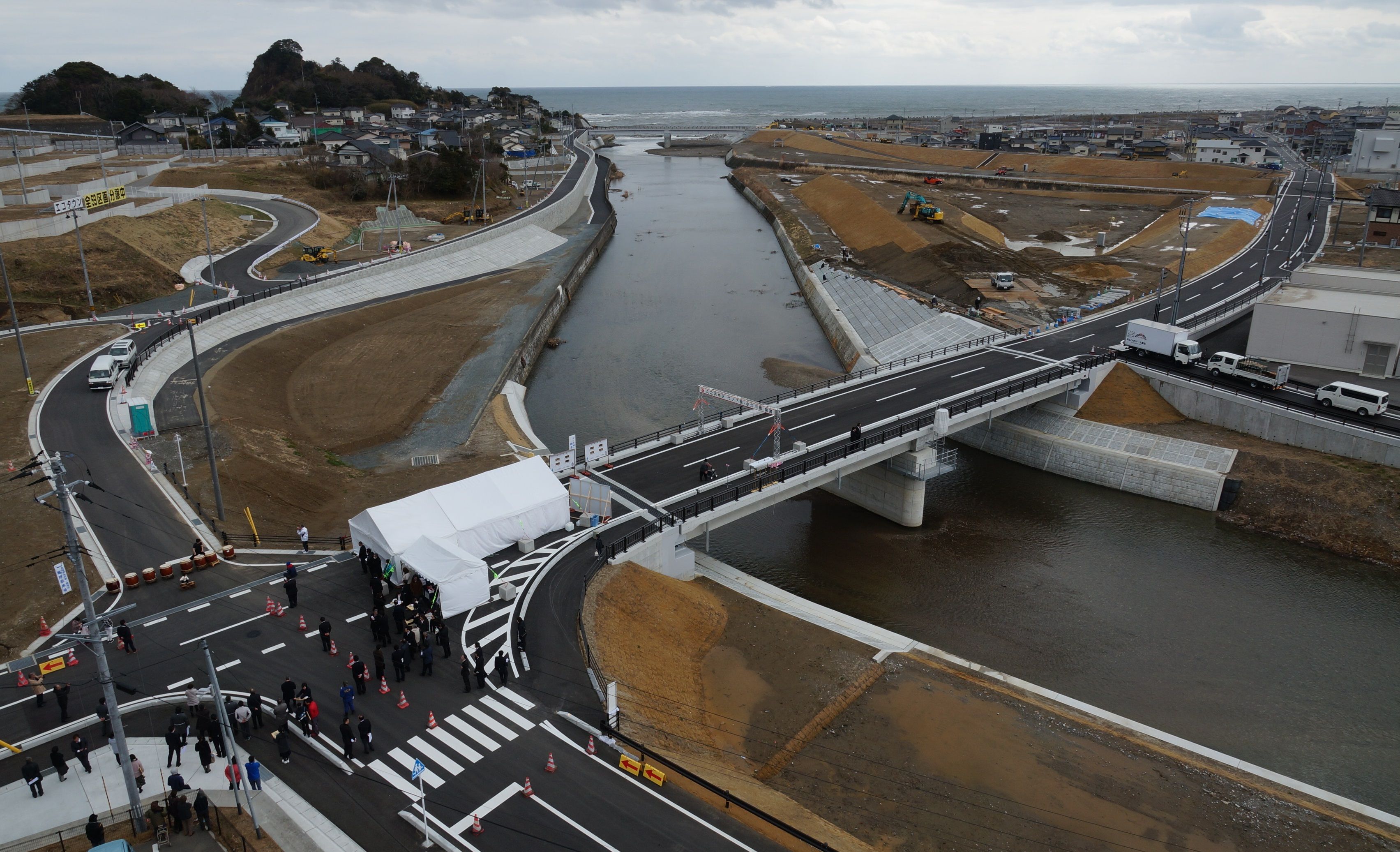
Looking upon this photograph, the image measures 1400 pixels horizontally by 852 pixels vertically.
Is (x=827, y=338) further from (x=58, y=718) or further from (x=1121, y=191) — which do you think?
(x=1121, y=191)

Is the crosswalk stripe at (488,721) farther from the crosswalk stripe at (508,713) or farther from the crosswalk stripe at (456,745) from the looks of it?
the crosswalk stripe at (456,745)

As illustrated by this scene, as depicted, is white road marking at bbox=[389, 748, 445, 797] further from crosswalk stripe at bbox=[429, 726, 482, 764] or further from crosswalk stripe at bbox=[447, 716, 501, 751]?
crosswalk stripe at bbox=[447, 716, 501, 751]

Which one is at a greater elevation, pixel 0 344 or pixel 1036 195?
pixel 1036 195

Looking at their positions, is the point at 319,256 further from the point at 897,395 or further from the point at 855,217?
the point at 855,217

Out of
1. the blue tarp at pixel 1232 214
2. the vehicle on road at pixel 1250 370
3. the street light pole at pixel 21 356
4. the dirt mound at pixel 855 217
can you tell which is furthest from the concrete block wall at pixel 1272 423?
the street light pole at pixel 21 356

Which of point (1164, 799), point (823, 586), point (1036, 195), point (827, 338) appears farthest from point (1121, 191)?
point (1164, 799)

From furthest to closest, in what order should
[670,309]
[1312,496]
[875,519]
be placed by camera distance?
[670,309]
[875,519]
[1312,496]

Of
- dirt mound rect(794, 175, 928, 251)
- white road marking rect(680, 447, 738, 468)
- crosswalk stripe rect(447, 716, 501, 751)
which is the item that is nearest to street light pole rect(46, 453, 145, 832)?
crosswalk stripe rect(447, 716, 501, 751)
